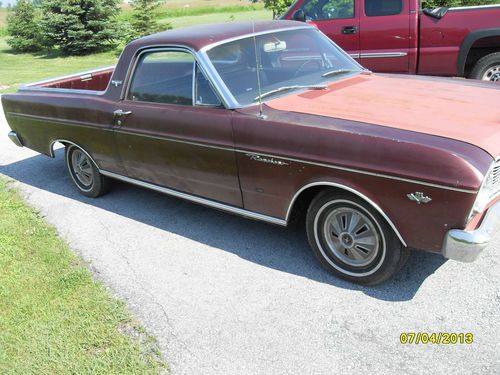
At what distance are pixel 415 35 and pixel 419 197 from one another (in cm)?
500

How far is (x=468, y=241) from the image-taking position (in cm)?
279

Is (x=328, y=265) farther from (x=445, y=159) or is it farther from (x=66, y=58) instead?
(x=66, y=58)

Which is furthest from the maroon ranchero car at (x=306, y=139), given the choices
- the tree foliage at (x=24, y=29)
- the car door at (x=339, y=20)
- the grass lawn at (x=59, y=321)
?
the tree foliage at (x=24, y=29)

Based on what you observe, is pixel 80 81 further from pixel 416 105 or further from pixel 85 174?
pixel 416 105

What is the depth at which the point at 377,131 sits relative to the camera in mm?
3072

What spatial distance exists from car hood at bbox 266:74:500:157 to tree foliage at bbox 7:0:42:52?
23137mm

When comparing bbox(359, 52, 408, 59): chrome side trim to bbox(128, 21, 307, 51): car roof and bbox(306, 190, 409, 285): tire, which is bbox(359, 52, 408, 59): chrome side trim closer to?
bbox(128, 21, 307, 51): car roof

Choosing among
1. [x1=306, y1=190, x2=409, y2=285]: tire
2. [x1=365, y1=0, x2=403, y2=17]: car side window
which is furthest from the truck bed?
[x1=365, y1=0, x2=403, y2=17]: car side window

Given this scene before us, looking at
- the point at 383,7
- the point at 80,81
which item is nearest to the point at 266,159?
the point at 80,81

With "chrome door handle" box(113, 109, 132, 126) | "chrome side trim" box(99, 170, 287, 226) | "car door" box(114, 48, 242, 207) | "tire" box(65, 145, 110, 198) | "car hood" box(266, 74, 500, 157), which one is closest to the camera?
"car hood" box(266, 74, 500, 157)

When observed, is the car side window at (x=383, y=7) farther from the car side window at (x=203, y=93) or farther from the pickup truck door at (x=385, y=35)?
the car side window at (x=203, y=93)

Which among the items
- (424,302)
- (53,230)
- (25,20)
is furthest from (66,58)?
(424,302)

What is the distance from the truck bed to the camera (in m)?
6.03

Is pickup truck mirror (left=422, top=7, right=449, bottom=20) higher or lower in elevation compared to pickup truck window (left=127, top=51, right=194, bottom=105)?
lower
